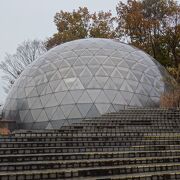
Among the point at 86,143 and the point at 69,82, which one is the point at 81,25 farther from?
the point at 86,143

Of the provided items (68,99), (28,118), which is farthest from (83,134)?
(28,118)

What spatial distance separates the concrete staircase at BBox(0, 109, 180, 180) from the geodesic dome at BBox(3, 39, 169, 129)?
17.0 ft

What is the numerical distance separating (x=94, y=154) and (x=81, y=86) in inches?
389

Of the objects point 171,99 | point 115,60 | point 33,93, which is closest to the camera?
point 33,93

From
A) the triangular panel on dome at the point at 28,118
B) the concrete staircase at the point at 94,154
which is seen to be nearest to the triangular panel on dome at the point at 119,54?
the triangular panel on dome at the point at 28,118

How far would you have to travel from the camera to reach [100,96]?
56.0ft

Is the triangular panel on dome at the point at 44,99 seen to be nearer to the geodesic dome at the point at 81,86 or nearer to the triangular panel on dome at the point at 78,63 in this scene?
the geodesic dome at the point at 81,86

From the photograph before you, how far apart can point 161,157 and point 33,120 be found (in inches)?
407

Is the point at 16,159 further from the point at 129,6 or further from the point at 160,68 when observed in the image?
the point at 129,6

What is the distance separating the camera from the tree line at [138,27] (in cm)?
2806

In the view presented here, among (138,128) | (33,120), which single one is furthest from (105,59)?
(138,128)

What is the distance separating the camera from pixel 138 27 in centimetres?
2870

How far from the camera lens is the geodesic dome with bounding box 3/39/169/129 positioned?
16750 millimetres

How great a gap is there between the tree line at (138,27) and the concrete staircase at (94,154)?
17.2 metres
